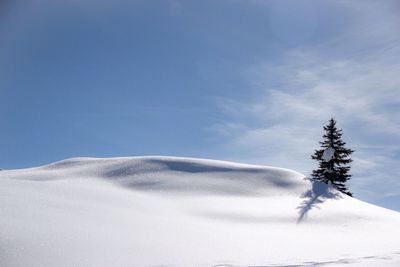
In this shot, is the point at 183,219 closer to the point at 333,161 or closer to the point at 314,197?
the point at 314,197

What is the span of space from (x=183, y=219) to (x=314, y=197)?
8.42 m

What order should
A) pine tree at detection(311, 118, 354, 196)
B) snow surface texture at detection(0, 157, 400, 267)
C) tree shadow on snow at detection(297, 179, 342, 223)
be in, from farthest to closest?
pine tree at detection(311, 118, 354, 196), tree shadow on snow at detection(297, 179, 342, 223), snow surface texture at detection(0, 157, 400, 267)

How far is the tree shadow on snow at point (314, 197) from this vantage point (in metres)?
14.6

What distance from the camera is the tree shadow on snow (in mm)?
14627

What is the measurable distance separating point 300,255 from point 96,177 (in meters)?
11.8

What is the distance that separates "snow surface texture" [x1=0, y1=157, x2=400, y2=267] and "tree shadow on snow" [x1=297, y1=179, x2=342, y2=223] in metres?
0.06

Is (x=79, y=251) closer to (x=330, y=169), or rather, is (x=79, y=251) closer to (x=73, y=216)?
(x=73, y=216)

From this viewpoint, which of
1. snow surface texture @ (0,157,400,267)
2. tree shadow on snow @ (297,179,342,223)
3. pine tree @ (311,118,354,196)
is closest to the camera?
snow surface texture @ (0,157,400,267)

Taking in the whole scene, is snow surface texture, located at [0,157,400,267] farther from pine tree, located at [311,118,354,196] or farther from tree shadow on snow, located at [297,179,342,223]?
pine tree, located at [311,118,354,196]

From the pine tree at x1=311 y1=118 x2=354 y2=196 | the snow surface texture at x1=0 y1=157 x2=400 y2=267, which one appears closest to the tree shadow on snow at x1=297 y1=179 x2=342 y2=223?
the snow surface texture at x1=0 y1=157 x2=400 y2=267

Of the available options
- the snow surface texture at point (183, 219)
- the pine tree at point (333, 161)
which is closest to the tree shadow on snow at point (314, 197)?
the snow surface texture at point (183, 219)

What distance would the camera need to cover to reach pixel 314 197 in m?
16.9

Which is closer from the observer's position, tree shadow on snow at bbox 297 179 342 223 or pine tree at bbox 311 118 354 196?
tree shadow on snow at bbox 297 179 342 223

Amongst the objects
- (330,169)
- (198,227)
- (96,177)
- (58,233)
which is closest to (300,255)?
(198,227)
